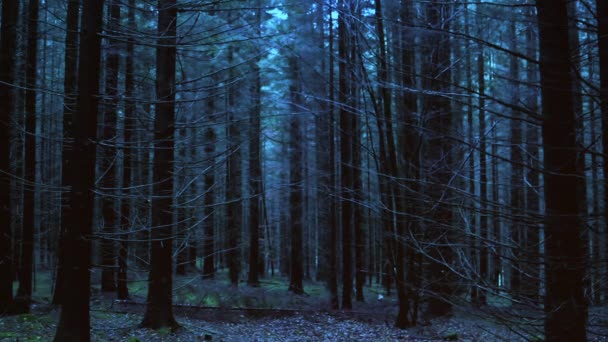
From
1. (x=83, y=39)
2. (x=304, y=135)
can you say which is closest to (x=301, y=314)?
(x=304, y=135)

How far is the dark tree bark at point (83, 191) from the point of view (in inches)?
240

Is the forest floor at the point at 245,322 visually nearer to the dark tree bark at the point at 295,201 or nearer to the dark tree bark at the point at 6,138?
the dark tree bark at the point at 6,138

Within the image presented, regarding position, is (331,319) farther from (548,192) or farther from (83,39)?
(548,192)

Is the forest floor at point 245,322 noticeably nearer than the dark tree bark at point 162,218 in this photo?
Yes

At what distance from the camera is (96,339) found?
9.31 metres

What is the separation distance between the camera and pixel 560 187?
3420 mm

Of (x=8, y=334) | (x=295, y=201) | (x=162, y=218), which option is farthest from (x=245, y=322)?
(x=295, y=201)

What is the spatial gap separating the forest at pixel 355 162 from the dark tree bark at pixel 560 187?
0.01 m

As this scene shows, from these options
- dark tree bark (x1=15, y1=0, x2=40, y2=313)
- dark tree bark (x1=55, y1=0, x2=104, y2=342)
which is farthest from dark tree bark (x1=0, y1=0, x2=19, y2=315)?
dark tree bark (x1=55, y1=0, x2=104, y2=342)

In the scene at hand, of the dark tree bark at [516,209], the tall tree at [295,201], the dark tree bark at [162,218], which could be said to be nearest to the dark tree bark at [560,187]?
the dark tree bark at [516,209]

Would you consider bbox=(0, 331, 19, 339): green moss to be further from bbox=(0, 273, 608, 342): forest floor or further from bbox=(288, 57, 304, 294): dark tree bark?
bbox=(288, 57, 304, 294): dark tree bark

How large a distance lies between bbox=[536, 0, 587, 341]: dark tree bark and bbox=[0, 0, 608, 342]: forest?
15 millimetres

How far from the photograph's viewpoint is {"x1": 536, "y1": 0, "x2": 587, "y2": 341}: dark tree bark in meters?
3.18

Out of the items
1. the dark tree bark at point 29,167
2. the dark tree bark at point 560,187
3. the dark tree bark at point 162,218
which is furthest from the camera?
the dark tree bark at point 29,167
